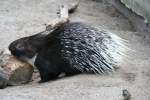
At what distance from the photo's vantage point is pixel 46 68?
16.7 ft

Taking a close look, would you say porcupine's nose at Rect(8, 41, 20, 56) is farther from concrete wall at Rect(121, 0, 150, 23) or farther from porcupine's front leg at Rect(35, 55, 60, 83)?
concrete wall at Rect(121, 0, 150, 23)

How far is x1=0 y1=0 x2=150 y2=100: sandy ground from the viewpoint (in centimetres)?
421

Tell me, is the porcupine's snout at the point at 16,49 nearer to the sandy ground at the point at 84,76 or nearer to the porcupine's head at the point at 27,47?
the porcupine's head at the point at 27,47

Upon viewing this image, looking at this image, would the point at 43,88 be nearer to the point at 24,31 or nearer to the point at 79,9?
the point at 24,31

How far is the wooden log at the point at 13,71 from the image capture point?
4926 millimetres

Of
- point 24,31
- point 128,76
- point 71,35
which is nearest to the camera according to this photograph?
point 128,76

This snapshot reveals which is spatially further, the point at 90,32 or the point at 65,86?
the point at 90,32

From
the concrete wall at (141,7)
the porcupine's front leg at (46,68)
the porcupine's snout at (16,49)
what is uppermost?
the concrete wall at (141,7)

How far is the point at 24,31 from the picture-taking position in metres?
6.61

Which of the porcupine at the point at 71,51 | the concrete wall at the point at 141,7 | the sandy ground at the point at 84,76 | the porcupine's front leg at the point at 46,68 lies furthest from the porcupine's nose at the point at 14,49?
the concrete wall at the point at 141,7

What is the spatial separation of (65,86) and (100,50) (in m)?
0.70

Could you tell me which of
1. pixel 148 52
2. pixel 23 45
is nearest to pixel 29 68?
pixel 23 45

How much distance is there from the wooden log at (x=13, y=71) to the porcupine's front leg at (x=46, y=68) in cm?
12

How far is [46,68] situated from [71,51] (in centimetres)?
Answer: 38
